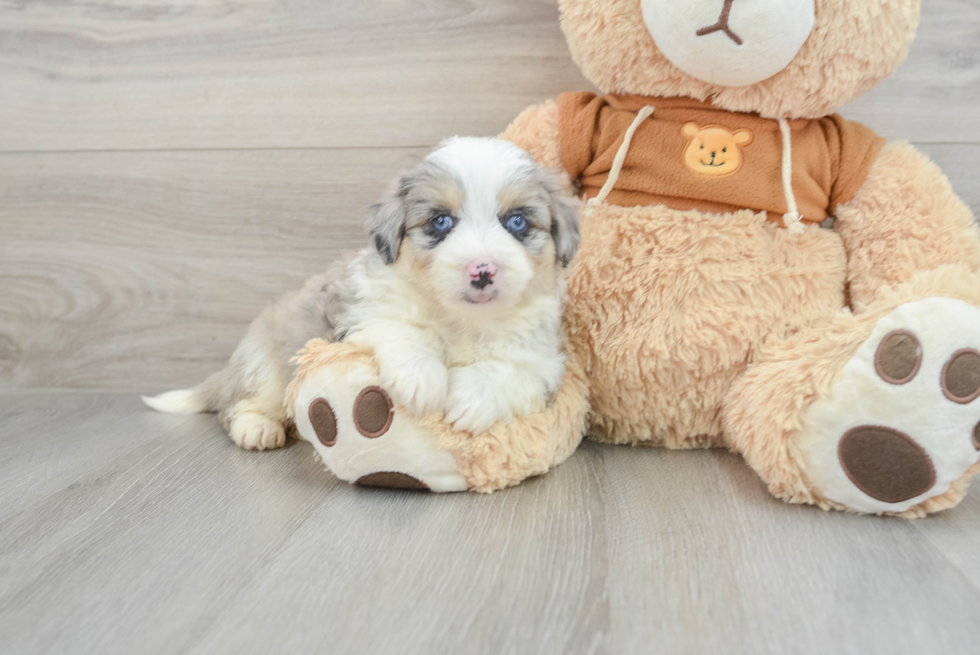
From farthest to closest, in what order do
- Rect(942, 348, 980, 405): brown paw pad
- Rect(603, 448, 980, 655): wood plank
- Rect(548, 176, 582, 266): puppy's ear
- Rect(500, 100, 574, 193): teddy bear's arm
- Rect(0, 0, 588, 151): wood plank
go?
1. Rect(0, 0, 588, 151): wood plank
2. Rect(500, 100, 574, 193): teddy bear's arm
3. Rect(548, 176, 582, 266): puppy's ear
4. Rect(942, 348, 980, 405): brown paw pad
5. Rect(603, 448, 980, 655): wood plank

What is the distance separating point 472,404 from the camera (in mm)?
1310

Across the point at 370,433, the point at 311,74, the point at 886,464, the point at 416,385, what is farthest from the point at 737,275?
the point at 311,74

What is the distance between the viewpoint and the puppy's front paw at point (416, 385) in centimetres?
127

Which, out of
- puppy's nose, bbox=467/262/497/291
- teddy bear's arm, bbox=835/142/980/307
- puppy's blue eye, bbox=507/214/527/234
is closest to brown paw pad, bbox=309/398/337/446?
puppy's nose, bbox=467/262/497/291

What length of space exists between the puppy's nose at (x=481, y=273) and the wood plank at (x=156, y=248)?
2.90 ft

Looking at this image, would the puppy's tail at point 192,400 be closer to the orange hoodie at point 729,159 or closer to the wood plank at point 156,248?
the wood plank at point 156,248

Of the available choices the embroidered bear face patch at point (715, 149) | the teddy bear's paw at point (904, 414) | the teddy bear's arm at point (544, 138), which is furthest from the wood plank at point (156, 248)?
the teddy bear's paw at point (904, 414)

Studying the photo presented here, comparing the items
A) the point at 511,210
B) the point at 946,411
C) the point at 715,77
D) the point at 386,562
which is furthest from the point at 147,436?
the point at 946,411

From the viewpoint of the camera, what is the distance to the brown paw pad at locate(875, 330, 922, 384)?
1.18m

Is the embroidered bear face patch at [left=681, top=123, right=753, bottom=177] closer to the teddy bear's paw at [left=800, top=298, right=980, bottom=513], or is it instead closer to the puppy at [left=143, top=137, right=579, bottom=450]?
the puppy at [left=143, top=137, right=579, bottom=450]

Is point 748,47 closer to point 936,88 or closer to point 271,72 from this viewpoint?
point 936,88

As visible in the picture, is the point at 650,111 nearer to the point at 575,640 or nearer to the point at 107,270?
the point at 575,640

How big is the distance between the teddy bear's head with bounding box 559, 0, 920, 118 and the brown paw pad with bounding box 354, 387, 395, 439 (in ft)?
2.83

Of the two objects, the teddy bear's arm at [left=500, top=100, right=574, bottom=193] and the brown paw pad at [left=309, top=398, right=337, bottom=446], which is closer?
the brown paw pad at [left=309, top=398, right=337, bottom=446]
